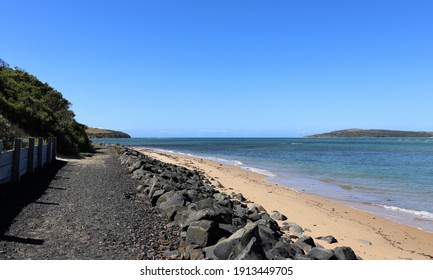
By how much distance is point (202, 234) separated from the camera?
597 cm

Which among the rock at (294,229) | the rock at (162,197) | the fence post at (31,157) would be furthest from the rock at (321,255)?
the fence post at (31,157)

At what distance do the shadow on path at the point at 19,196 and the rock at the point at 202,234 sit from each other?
244 centimetres

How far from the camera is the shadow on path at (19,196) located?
244 inches

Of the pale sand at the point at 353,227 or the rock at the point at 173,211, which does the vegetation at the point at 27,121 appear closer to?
the rock at the point at 173,211

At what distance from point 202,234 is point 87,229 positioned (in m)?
2.23

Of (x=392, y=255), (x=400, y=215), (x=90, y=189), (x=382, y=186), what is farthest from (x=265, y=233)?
(x=382, y=186)

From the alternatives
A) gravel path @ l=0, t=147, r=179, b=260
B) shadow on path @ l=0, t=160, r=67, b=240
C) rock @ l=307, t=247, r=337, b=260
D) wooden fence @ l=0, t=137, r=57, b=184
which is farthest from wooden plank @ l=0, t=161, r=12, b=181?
rock @ l=307, t=247, r=337, b=260

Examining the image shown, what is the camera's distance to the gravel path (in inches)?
211

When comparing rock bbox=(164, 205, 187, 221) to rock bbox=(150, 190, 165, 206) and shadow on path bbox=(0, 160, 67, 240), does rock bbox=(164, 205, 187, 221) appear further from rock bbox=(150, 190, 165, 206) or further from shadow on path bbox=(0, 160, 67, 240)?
shadow on path bbox=(0, 160, 67, 240)

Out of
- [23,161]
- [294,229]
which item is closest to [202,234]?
[294,229]

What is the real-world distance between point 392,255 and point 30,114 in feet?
73.7

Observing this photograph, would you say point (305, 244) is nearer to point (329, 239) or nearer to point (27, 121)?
point (329, 239)

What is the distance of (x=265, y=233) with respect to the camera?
21.5 ft

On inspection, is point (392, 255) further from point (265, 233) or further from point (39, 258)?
point (39, 258)
